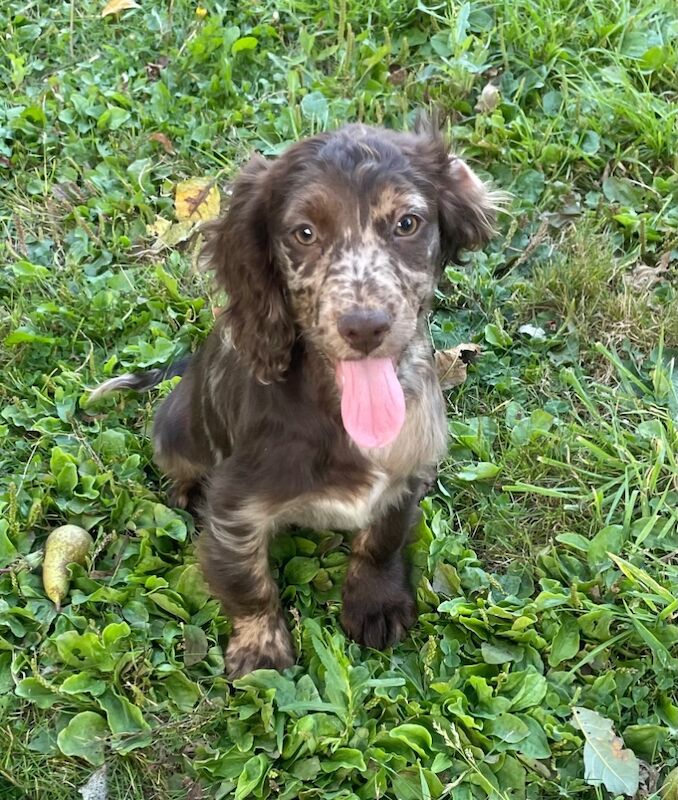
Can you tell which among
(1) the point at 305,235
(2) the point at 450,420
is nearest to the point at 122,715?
(1) the point at 305,235

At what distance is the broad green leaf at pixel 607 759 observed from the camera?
3170mm

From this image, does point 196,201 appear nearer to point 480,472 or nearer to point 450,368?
point 450,368

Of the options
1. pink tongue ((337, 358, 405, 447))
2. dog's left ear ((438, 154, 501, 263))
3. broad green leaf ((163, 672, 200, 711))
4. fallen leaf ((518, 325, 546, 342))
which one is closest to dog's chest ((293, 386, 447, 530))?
pink tongue ((337, 358, 405, 447))

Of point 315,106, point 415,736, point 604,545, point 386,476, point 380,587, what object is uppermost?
point 315,106

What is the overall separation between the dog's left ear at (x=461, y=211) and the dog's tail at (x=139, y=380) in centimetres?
160

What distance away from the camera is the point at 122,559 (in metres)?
3.72

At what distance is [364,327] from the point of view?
260cm

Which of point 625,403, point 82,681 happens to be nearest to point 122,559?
point 82,681

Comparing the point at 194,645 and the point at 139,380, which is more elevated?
the point at 139,380

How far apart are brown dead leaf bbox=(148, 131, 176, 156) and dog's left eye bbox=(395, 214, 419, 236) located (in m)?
2.78

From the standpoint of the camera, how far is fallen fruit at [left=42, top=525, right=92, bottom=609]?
11.7 feet

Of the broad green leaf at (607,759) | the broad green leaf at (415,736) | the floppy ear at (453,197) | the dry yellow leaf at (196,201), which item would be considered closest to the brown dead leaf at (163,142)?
the dry yellow leaf at (196,201)

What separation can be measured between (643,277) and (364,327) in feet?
8.27

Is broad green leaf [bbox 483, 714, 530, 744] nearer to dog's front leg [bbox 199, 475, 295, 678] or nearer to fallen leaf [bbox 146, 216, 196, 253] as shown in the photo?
dog's front leg [bbox 199, 475, 295, 678]
